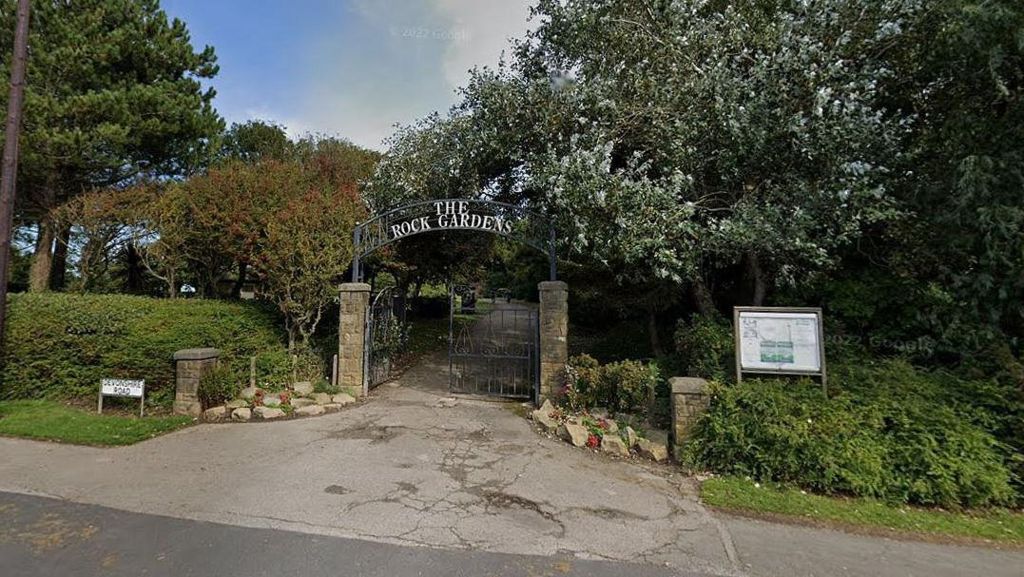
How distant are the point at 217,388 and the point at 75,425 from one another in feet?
5.57

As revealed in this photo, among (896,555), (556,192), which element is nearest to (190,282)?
(556,192)

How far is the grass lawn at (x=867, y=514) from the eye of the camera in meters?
4.08

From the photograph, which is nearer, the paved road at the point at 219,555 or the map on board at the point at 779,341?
the paved road at the point at 219,555

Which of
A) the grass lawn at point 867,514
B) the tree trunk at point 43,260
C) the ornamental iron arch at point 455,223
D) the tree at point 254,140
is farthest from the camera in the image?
the tree at point 254,140

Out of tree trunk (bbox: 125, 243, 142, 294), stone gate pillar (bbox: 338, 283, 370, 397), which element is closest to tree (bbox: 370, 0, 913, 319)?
stone gate pillar (bbox: 338, 283, 370, 397)

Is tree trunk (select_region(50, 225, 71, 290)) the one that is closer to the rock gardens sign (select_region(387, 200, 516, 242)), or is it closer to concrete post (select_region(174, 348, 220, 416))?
concrete post (select_region(174, 348, 220, 416))

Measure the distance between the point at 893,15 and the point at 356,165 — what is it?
11882mm

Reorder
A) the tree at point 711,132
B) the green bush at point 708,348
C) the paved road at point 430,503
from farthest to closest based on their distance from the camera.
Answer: the green bush at point 708,348 → the tree at point 711,132 → the paved road at point 430,503

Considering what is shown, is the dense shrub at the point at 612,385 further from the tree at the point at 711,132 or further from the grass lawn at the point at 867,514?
the grass lawn at the point at 867,514

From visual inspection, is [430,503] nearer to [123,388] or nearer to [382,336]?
[123,388]

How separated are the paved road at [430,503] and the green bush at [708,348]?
5.68 feet

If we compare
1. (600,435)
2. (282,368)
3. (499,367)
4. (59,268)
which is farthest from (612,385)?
(59,268)

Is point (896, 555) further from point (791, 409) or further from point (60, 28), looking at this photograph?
point (60, 28)

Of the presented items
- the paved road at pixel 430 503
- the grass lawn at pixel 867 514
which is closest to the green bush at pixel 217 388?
the paved road at pixel 430 503
